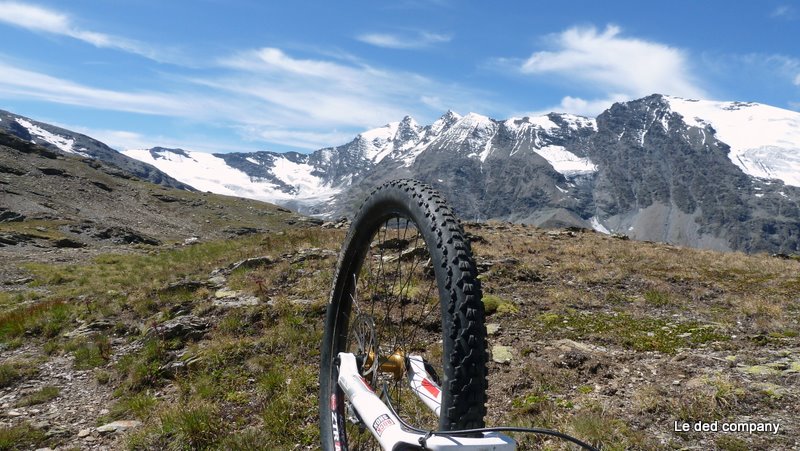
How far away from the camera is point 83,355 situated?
10773mm

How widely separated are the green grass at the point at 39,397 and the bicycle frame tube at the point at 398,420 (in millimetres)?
7245

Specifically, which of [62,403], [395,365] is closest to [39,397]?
[62,403]

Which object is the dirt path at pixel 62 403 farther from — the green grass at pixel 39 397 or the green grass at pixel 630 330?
the green grass at pixel 630 330

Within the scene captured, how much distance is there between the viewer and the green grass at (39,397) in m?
8.78

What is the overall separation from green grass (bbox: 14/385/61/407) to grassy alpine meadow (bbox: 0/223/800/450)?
0.04 metres

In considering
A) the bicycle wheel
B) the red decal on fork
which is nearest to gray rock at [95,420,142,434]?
the bicycle wheel

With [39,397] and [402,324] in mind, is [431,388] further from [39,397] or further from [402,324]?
[39,397]

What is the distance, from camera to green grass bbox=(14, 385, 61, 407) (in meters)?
8.78

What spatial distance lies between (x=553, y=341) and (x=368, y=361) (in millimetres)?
5067

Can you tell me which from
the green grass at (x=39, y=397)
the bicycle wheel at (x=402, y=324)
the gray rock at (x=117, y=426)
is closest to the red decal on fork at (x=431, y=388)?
the bicycle wheel at (x=402, y=324)

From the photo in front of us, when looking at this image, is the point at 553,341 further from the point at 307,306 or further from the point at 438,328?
the point at 307,306

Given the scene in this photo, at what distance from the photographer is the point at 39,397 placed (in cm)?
891

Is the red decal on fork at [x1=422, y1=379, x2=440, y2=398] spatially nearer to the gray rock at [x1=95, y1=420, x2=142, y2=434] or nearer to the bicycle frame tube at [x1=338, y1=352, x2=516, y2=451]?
the bicycle frame tube at [x1=338, y1=352, x2=516, y2=451]

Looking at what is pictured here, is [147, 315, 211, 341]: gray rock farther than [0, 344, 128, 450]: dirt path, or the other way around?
[147, 315, 211, 341]: gray rock
